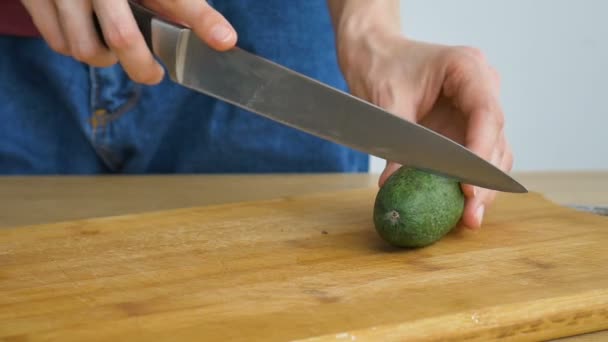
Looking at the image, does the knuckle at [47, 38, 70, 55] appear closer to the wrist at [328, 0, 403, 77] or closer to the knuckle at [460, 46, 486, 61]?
the wrist at [328, 0, 403, 77]

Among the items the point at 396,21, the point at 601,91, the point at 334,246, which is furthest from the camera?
the point at 601,91

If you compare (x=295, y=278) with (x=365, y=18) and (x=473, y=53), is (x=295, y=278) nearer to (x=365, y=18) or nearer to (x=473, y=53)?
(x=473, y=53)

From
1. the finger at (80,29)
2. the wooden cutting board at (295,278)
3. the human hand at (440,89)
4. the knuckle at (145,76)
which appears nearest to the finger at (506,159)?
the human hand at (440,89)

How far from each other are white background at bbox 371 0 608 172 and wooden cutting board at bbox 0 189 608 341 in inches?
105

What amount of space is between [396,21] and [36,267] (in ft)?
3.43

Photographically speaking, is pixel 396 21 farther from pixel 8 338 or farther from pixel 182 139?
pixel 8 338

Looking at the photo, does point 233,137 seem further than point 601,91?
No

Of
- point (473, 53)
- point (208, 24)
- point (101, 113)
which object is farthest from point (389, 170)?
point (101, 113)

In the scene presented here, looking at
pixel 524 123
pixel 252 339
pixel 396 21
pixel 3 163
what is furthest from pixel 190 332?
pixel 524 123

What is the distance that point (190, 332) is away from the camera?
3.96ft

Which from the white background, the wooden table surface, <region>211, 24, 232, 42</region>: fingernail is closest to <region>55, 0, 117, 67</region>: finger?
<region>211, 24, 232, 42</region>: fingernail

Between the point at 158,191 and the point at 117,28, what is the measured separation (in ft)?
2.35

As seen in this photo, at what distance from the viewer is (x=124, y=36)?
A: 1503 mm

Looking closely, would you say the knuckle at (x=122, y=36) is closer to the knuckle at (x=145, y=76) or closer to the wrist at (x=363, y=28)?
the knuckle at (x=145, y=76)
